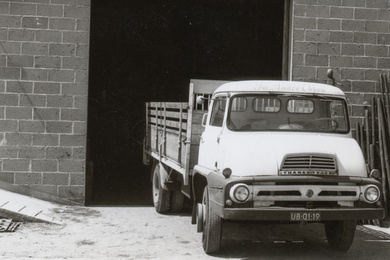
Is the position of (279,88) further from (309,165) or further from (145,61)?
(145,61)

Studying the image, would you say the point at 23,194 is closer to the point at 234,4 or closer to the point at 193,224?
the point at 193,224

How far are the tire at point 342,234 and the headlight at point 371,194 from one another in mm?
581

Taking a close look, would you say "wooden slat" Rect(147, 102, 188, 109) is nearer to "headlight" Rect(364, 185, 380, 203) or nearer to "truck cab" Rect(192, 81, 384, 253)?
"truck cab" Rect(192, 81, 384, 253)

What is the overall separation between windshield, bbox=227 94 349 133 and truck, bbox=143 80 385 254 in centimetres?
1

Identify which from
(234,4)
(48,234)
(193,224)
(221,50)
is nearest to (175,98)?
(221,50)

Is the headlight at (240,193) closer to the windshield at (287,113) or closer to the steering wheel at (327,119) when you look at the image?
the windshield at (287,113)

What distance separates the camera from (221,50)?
14883mm

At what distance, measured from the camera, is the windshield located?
7.73 metres

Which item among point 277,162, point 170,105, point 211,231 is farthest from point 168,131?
point 277,162

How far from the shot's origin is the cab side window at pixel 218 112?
313 inches

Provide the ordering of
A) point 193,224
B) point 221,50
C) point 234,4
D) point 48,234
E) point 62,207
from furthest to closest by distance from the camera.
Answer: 1. point 221,50
2. point 234,4
3. point 62,207
4. point 193,224
5. point 48,234

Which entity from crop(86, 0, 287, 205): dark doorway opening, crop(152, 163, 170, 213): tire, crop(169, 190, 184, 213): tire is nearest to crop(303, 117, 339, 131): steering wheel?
crop(169, 190, 184, 213): tire

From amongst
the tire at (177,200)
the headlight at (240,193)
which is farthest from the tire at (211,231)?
the tire at (177,200)

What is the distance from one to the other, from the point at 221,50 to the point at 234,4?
4.75 ft
